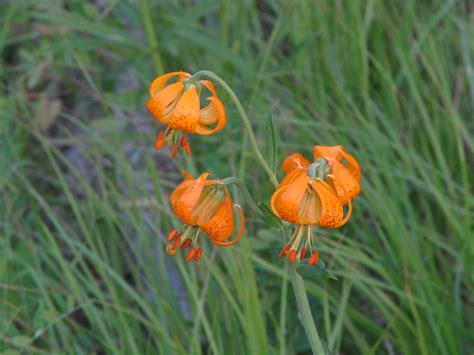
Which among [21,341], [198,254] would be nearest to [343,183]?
[198,254]

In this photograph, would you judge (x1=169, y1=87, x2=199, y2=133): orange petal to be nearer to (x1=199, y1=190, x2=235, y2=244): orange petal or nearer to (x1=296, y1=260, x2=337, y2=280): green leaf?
(x1=199, y1=190, x2=235, y2=244): orange petal

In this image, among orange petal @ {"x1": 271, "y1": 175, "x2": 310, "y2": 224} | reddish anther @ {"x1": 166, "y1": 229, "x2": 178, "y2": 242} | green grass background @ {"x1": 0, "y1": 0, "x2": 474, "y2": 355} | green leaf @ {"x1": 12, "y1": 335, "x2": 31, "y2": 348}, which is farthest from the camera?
green grass background @ {"x1": 0, "y1": 0, "x2": 474, "y2": 355}

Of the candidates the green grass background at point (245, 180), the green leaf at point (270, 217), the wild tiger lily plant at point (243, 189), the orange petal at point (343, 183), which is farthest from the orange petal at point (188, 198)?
the green grass background at point (245, 180)

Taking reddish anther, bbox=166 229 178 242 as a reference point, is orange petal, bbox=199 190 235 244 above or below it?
above

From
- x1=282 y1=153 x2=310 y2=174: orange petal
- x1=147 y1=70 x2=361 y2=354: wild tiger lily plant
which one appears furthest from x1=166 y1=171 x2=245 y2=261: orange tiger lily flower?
x1=282 y1=153 x2=310 y2=174: orange petal

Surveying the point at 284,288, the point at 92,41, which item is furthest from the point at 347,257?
the point at 92,41

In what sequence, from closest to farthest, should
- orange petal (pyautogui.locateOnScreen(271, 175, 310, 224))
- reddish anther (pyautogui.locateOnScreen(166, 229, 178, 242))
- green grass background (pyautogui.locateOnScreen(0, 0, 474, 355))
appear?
1. orange petal (pyautogui.locateOnScreen(271, 175, 310, 224))
2. reddish anther (pyautogui.locateOnScreen(166, 229, 178, 242))
3. green grass background (pyautogui.locateOnScreen(0, 0, 474, 355))

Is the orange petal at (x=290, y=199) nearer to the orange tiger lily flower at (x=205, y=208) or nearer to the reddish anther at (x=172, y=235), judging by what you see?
the orange tiger lily flower at (x=205, y=208)

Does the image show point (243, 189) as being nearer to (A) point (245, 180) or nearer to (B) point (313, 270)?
(B) point (313, 270)
